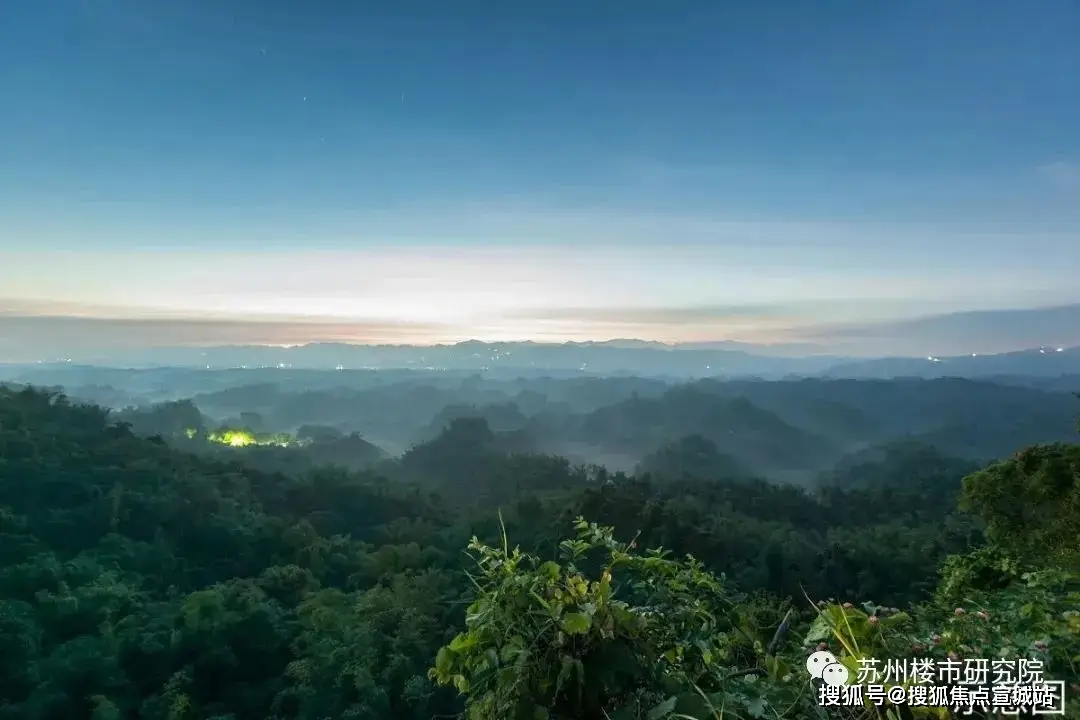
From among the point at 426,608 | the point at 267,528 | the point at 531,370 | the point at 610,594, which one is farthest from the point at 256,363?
the point at 610,594

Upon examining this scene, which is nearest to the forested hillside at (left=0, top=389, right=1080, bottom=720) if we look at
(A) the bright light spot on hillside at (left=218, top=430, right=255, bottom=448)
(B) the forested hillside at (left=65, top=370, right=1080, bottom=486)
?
(A) the bright light spot on hillside at (left=218, top=430, right=255, bottom=448)

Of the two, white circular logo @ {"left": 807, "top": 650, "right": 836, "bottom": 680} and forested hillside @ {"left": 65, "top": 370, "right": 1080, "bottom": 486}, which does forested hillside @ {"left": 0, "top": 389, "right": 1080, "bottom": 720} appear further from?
forested hillside @ {"left": 65, "top": 370, "right": 1080, "bottom": 486}

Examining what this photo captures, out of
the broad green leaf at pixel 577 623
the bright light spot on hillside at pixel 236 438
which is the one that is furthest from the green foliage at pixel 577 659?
the bright light spot on hillside at pixel 236 438

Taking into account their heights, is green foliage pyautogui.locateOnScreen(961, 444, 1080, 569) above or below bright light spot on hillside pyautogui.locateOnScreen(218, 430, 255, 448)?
above

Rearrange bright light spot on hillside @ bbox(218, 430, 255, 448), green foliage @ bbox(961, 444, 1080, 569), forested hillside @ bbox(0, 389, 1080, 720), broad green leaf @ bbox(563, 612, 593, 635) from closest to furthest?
broad green leaf @ bbox(563, 612, 593, 635)
forested hillside @ bbox(0, 389, 1080, 720)
green foliage @ bbox(961, 444, 1080, 569)
bright light spot on hillside @ bbox(218, 430, 255, 448)

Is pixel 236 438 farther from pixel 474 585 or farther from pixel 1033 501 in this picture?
pixel 474 585

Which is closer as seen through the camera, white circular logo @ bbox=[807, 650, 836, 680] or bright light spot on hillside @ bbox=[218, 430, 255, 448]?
white circular logo @ bbox=[807, 650, 836, 680]

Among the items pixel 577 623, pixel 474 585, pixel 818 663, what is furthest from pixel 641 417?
pixel 577 623

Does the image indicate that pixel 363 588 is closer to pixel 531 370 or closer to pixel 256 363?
pixel 256 363
